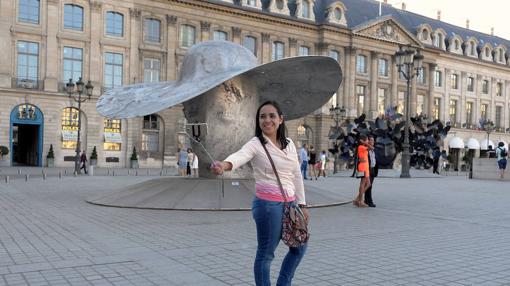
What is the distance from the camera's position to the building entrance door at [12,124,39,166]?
40.5 metres

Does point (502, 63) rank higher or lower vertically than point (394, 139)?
higher

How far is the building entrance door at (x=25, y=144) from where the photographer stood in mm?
40509

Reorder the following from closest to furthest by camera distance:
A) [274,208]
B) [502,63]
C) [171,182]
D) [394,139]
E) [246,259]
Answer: [274,208], [246,259], [171,182], [394,139], [502,63]

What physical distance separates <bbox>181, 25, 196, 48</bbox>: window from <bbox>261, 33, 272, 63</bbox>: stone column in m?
7.11

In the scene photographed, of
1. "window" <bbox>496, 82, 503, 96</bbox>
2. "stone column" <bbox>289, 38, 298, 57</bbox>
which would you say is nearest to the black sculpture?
"stone column" <bbox>289, 38, 298, 57</bbox>

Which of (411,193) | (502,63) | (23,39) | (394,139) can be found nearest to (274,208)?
(411,193)

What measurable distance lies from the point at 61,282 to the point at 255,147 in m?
2.51

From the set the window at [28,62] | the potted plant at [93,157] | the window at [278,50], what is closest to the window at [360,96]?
the window at [278,50]

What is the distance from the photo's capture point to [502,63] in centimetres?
7525

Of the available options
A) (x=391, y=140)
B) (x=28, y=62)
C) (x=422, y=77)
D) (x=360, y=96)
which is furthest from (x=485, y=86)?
(x=28, y=62)

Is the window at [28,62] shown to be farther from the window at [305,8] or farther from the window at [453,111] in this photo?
the window at [453,111]

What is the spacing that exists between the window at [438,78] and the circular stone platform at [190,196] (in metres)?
57.4

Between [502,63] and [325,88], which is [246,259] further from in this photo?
[502,63]

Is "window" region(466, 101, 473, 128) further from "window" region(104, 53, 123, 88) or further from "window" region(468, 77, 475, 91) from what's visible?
"window" region(104, 53, 123, 88)
